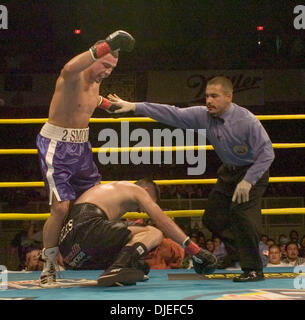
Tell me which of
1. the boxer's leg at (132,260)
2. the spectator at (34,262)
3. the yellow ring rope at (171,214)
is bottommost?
the spectator at (34,262)

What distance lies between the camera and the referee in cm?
272

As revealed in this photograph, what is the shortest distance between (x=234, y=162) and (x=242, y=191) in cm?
25

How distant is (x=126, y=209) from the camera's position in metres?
2.67

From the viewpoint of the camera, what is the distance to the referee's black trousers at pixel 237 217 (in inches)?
107

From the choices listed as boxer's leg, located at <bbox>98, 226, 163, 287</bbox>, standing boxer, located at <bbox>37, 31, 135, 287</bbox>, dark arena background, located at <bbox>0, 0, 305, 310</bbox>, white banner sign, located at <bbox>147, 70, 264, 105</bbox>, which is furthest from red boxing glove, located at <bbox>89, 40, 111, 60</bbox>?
white banner sign, located at <bbox>147, 70, 264, 105</bbox>

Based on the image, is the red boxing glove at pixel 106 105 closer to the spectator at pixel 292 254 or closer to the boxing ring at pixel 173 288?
the boxing ring at pixel 173 288

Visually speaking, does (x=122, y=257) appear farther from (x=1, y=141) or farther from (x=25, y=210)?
(x=1, y=141)

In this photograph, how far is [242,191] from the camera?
2.72 m

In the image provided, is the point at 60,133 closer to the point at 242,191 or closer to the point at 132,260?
the point at 132,260

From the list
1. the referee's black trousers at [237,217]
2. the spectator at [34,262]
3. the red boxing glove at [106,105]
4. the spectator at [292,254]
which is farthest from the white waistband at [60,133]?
the spectator at [292,254]

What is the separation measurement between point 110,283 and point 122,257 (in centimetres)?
15

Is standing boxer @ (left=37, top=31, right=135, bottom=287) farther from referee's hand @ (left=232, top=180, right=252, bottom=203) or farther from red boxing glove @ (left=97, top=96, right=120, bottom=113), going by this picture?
referee's hand @ (left=232, top=180, right=252, bottom=203)
